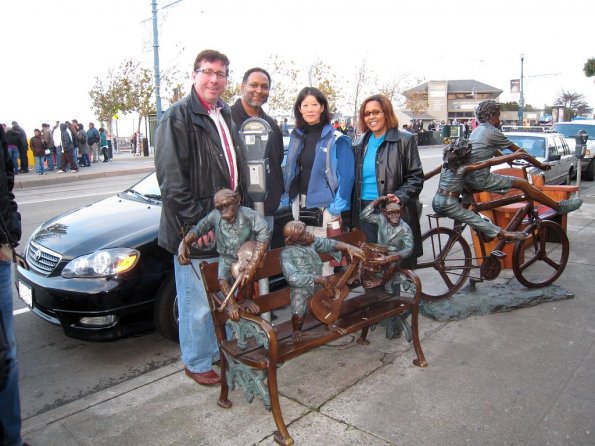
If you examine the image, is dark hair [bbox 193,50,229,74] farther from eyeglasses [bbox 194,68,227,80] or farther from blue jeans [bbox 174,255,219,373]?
blue jeans [bbox 174,255,219,373]

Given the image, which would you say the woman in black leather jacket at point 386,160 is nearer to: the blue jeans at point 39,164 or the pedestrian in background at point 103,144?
the blue jeans at point 39,164

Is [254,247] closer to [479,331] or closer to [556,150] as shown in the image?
[479,331]

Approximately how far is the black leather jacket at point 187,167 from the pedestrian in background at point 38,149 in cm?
1649

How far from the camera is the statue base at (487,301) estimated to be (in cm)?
435

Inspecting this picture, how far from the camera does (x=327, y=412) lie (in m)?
2.93

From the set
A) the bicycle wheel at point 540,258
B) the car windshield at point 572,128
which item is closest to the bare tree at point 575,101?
the car windshield at point 572,128

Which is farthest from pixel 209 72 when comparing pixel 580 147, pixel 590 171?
pixel 590 171

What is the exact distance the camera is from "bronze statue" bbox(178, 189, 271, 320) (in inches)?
107

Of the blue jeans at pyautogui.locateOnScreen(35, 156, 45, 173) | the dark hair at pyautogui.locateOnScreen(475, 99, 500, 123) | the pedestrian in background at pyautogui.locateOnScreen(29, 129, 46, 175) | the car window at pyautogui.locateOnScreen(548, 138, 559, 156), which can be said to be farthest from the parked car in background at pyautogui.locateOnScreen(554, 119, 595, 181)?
the blue jeans at pyautogui.locateOnScreen(35, 156, 45, 173)

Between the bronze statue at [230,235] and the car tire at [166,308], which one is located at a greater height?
the bronze statue at [230,235]

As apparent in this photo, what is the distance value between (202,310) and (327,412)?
3.28 ft

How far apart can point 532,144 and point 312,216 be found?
8.47 m

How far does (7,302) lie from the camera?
8.00 ft

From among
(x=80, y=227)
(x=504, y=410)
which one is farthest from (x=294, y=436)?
(x=80, y=227)
